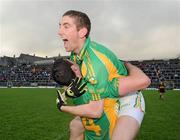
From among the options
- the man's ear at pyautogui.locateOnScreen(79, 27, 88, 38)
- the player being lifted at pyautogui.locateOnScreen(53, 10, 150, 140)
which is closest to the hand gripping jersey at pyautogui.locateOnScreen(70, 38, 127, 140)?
the player being lifted at pyautogui.locateOnScreen(53, 10, 150, 140)

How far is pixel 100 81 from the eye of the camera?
4.73 m

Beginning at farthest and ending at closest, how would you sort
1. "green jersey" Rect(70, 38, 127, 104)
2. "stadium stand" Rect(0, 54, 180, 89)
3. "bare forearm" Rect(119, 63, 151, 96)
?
"stadium stand" Rect(0, 54, 180, 89)
"bare forearm" Rect(119, 63, 151, 96)
"green jersey" Rect(70, 38, 127, 104)

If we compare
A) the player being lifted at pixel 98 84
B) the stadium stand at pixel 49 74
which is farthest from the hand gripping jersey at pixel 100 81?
the stadium stand at pixel 49 74

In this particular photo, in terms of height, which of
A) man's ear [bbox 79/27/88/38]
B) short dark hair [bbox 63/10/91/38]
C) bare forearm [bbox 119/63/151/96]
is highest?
short dark hair [bbox 63/10/91/38]

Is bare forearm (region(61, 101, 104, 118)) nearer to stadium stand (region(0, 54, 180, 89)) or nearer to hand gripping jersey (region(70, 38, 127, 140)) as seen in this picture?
hand gripping jersey (region(70, 38, 127, 140))

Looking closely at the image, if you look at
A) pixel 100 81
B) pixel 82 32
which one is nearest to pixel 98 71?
pixel 100 81

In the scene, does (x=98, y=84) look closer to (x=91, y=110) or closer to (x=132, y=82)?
(x=91, y=110)

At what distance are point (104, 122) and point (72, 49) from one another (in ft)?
3.86

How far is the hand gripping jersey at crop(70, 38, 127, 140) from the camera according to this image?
4.75 meters

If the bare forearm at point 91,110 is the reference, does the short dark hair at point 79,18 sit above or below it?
above

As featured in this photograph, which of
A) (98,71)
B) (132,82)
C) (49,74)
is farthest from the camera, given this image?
(49,74)

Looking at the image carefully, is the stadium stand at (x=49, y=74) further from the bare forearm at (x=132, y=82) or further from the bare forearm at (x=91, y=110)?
the bare forearm at (x=91, y=110)

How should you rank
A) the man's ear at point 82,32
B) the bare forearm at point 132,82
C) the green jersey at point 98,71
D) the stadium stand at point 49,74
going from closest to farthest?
1. the green jersey at point 98,71
2. the bare forearm at point 132,82
3. the man's ear at point 82,32
4. the stadium stand at point 49,74

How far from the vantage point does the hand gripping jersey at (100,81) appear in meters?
4.75
